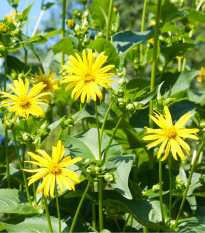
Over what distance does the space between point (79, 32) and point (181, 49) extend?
0.37m

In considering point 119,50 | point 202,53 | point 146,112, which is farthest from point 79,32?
point 202,53

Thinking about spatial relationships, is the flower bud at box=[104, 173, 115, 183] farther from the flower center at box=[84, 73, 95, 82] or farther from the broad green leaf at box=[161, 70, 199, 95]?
the broad green leaf at box=[161, 70, 199, 95]

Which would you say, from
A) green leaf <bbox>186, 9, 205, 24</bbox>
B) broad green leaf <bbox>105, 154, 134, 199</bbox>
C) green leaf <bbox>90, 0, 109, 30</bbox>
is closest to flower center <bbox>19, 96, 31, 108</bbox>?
broad green leaf <bbox>105, 154, 134, 199</bbox>

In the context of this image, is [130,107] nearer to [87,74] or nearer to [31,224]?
[87,74]

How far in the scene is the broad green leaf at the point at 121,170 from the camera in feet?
2.30

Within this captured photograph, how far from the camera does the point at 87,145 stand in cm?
82

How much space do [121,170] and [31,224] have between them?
223 millimetres

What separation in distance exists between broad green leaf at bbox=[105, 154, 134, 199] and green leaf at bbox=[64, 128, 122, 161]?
3cm

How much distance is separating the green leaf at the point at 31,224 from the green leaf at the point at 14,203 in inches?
0.8

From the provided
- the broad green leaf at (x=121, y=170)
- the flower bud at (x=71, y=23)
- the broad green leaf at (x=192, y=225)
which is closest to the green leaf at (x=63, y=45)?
the flower bud at (x=71, y=23)

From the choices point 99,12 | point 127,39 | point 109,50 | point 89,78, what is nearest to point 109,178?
point 89,78

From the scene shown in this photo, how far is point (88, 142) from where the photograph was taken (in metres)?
0.82

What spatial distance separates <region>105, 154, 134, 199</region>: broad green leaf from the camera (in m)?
0.70

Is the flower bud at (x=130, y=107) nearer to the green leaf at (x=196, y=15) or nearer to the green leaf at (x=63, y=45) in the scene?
the green leaf at (x=63, y=45)
